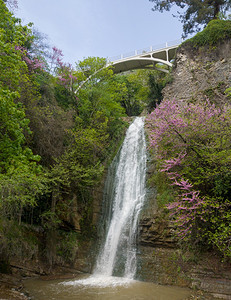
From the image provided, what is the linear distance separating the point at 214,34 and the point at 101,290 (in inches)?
700

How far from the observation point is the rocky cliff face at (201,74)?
49.0 ft

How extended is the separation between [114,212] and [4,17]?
33.4 ft

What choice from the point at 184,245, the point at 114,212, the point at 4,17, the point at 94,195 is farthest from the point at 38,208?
the point at 4,17

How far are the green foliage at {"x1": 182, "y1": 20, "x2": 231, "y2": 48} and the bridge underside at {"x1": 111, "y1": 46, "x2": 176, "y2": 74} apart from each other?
20.0 ft

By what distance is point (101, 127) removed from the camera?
15133mm

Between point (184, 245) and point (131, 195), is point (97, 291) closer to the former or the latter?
point (184, 245)

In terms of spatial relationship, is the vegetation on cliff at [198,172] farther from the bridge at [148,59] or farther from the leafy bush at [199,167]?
the bridge at [148,59]

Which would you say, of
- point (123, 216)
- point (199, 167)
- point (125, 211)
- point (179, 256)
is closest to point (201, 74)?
point (199, 167)

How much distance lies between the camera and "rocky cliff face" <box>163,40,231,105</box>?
49.0ft

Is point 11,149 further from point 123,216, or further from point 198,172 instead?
point 198,172

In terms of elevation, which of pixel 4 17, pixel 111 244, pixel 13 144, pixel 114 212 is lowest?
pixel 111 244

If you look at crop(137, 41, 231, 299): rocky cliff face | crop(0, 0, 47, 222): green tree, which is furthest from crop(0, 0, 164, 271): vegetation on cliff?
crop(137, 41, 231, 299): rocky cliff face

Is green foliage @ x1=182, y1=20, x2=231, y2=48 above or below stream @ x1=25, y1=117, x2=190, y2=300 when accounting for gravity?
above

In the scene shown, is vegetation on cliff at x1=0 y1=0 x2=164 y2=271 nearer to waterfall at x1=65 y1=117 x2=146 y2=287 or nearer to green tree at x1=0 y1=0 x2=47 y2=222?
green tree at x1=0 y1=0 x2=47 y2=222
